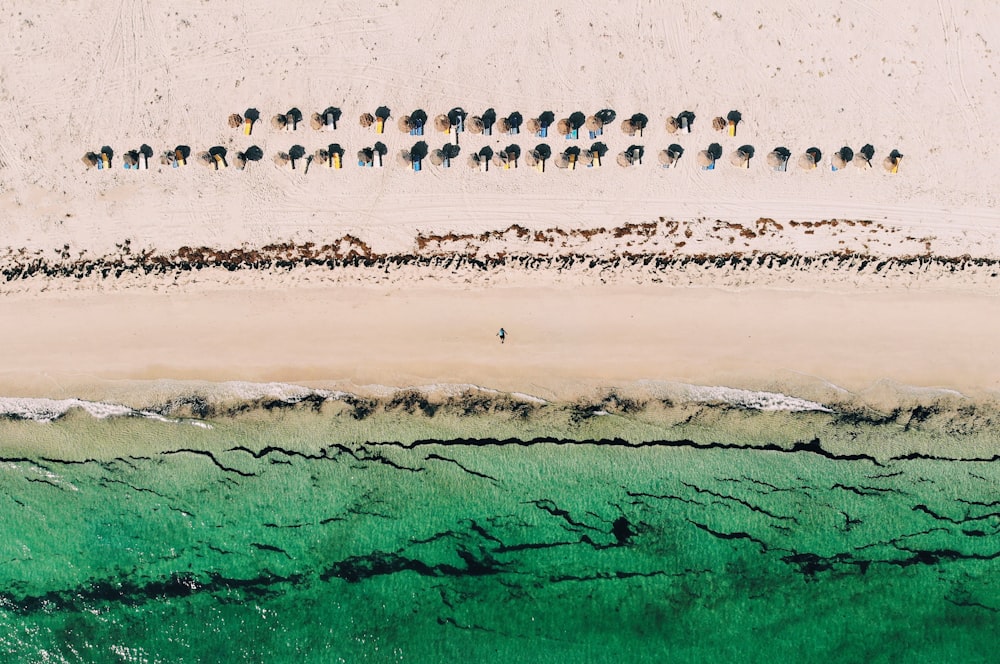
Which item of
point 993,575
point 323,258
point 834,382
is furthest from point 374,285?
point 993,575

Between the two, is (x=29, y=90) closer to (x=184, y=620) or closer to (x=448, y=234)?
(x=448, y=234)

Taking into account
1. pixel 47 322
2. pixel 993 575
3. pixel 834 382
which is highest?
pixel 47 322

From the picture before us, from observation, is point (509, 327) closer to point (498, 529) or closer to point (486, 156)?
point (486, 156)

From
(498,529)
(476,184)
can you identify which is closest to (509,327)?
(476,184)

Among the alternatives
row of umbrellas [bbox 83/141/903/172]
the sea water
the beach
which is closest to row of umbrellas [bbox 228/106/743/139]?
the beach

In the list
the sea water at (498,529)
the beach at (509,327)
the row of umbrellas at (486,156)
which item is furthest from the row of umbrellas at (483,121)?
the sea water at (498,529)
